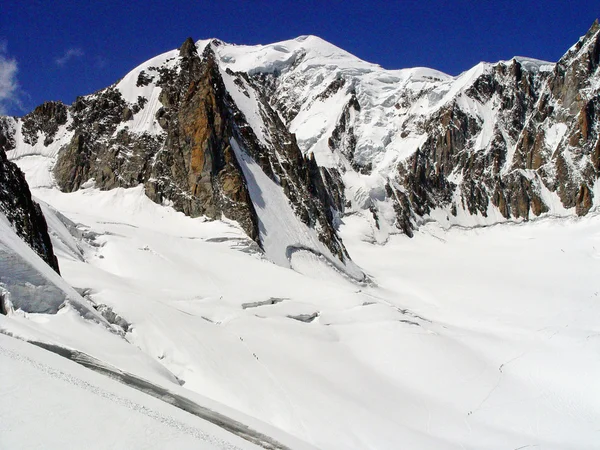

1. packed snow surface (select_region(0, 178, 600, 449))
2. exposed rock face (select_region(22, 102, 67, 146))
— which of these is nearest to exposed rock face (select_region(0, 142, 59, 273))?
packed snow surface (select_region(0, 178, 600, 449))

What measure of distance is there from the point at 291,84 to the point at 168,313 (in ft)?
373

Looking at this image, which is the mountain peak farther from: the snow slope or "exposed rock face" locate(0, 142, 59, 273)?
the snow slope

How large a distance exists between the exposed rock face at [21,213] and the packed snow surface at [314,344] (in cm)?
139

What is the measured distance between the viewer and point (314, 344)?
854 inches

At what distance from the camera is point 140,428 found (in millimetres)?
6477

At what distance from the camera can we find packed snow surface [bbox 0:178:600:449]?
15172 mm

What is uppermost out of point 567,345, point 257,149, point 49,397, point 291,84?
point 291,84

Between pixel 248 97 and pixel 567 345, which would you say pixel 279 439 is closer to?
pixel 567 345

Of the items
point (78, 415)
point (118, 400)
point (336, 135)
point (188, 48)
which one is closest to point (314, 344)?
point (118, 400)

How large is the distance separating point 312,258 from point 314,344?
23824 millimetres

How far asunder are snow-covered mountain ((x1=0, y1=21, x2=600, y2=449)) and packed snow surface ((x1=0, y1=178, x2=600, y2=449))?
12 centimetres

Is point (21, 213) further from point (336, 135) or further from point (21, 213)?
point (336, 135)

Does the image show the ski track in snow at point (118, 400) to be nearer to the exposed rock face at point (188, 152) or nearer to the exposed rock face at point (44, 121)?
the exposed rock face at point (188, 152)

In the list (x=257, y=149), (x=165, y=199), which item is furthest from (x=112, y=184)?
(x=257, y=149)
